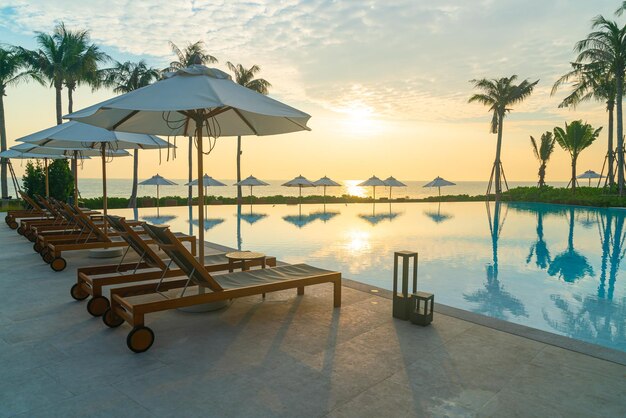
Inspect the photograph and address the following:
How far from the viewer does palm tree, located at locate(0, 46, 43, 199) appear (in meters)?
23.3

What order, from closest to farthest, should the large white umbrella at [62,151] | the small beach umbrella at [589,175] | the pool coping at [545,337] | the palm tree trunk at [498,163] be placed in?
1. the pool coping at [545,337]
2. the large white umbrella at [62,151]
3. the palm tree trunk at [498,163]
4. the small beach umbrella at [589,175]

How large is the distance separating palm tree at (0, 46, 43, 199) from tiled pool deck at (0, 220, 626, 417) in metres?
24.3

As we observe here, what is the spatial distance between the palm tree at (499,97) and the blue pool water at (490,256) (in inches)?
573

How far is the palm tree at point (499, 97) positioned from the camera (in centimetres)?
3180

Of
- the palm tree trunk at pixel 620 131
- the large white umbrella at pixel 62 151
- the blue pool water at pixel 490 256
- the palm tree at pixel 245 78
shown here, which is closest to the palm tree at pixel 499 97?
the palm tree trunk at pixel 620 131

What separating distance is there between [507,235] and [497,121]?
22.0m

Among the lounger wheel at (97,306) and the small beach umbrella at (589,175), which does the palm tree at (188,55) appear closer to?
the lounger wheel at (97,306)

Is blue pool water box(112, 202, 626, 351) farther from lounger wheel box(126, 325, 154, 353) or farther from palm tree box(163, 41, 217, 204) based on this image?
palm tree box(163, 41, 217, 204)

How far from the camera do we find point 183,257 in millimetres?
3949

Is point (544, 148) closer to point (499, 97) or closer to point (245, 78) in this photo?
point (499, 97)

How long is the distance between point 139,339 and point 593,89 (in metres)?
34.6

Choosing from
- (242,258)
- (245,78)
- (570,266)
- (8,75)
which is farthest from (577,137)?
(8,75)

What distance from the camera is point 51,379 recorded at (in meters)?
3.00

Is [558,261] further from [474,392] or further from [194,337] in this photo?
[194,337]
